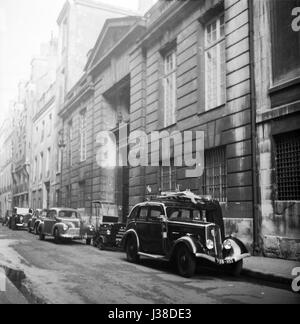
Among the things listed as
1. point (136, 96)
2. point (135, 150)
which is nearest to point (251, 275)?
point (135, 150)

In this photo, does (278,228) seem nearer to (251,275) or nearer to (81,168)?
(251,275)

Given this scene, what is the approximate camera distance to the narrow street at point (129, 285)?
6812mm

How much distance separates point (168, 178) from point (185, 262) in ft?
27.6

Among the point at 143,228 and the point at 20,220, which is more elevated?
the point at 143,228

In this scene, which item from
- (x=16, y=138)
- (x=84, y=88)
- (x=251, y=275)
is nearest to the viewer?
(x=251, y=275)

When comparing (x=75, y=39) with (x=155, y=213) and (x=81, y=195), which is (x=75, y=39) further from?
(x=155, y=213)

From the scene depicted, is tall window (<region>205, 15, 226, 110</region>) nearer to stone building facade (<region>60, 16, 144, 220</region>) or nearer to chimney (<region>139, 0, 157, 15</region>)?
stone building facade (<region>60, 16, 144, 220</region>)

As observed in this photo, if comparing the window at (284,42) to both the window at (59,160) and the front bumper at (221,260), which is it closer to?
the front bumper at (221,260)

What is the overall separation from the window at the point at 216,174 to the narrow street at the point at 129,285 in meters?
4.15

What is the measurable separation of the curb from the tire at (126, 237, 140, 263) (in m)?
3.10

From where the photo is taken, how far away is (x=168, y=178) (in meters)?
17.7

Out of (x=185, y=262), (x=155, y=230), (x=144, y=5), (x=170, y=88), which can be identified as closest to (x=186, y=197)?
(x=155, y=230)
